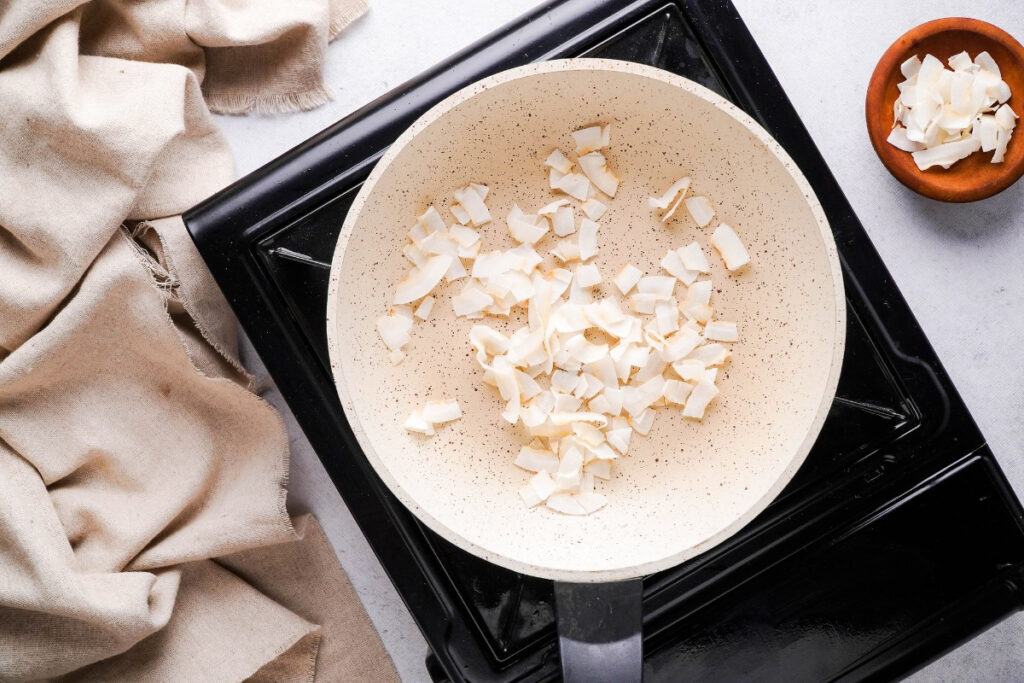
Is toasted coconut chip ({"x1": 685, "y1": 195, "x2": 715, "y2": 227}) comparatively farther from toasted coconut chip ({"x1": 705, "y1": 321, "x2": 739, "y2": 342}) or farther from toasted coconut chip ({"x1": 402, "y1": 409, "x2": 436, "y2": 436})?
toasted coconut chip ({"x1": 402, "y1": 409, "x2": 436, "y2": 436})

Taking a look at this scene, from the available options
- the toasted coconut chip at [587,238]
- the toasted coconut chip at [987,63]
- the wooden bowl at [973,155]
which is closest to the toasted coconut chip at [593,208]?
the toasted coconut chip at [587,238]

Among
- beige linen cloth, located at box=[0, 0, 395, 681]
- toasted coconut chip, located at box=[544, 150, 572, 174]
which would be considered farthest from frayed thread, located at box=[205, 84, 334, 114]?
toasted coconut chip, located at box=[544, 150, 572, 174]

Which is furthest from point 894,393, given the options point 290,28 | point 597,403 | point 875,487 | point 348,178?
point 290,28

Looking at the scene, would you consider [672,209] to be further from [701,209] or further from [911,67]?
[911,67]

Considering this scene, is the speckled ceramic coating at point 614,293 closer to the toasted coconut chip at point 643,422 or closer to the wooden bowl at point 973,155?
the toasted coconut chip at point 643,422

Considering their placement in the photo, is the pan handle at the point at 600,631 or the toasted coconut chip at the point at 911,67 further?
the toasted coconut chip at the point at 911,67

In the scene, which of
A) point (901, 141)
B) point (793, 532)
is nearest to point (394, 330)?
point (793, 532)

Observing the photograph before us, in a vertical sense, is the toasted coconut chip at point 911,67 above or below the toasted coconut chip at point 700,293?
above
